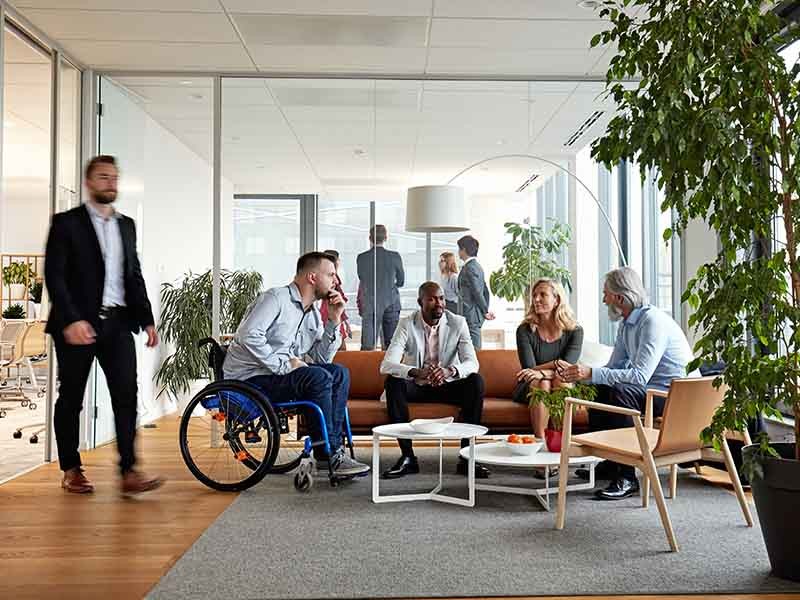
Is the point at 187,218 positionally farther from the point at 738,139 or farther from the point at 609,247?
the point at 738,139

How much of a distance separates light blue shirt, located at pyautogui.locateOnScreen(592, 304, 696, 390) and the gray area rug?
2.10ft

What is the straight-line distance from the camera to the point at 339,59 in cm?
577

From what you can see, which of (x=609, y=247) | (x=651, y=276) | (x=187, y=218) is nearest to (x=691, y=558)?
(x=609, y=247)

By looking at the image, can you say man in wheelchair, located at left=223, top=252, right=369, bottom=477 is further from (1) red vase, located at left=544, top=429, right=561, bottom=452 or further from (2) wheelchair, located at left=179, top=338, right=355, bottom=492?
(1) red vase, located at left=544, top=429, right=561, bottom=452

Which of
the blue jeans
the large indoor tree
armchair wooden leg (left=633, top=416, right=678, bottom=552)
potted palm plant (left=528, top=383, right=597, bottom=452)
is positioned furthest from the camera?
the blue jeans

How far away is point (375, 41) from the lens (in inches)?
212

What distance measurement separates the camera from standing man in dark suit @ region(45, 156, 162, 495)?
415 centimetres

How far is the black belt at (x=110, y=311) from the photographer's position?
165 inches

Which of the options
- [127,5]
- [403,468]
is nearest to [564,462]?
[403,468]

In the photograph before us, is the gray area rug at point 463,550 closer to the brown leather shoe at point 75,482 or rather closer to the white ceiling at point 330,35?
the brown leather shoe at point 75,482

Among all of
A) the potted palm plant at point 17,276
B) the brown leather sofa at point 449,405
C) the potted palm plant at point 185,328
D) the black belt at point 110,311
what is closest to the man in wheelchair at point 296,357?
the brown leather sofa at point 449,405

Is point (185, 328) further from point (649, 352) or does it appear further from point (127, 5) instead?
point (649, 352)

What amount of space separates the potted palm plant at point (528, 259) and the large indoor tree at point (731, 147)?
122 inches

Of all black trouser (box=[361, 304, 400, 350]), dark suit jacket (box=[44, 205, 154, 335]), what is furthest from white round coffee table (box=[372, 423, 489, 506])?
black trouser (box=[361, 304, 400, 350])
